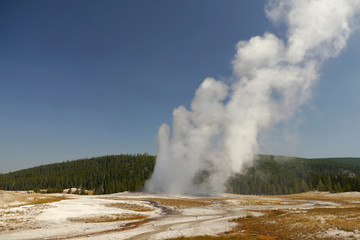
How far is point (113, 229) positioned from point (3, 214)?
75.5ft

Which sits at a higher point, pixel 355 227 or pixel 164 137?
pixel 164 137

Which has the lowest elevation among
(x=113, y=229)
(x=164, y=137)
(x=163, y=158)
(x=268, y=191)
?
(x=268, y=191)

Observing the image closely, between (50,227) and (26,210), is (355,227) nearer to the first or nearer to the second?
(50,227)

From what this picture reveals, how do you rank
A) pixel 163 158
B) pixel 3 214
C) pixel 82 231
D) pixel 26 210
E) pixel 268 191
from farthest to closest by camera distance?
pixel 268 191, pixel 163 158, pixel 26 210, pixel 3 214, pixel 82 231

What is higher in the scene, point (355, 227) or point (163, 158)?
point (163, 158)

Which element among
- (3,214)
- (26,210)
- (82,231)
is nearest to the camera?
(82,231)

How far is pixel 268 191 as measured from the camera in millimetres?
151375

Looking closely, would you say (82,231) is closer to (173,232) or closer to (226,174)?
(173,232)

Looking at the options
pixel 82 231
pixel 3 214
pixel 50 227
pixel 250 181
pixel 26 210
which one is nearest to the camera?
pixel 82 231

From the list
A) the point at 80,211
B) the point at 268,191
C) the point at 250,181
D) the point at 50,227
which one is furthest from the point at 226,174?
the point at 50,227

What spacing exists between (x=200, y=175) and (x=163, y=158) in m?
59.0

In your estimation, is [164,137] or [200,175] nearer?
[164,137]

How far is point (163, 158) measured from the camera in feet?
401

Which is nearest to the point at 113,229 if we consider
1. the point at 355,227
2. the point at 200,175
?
the point at 355,227
